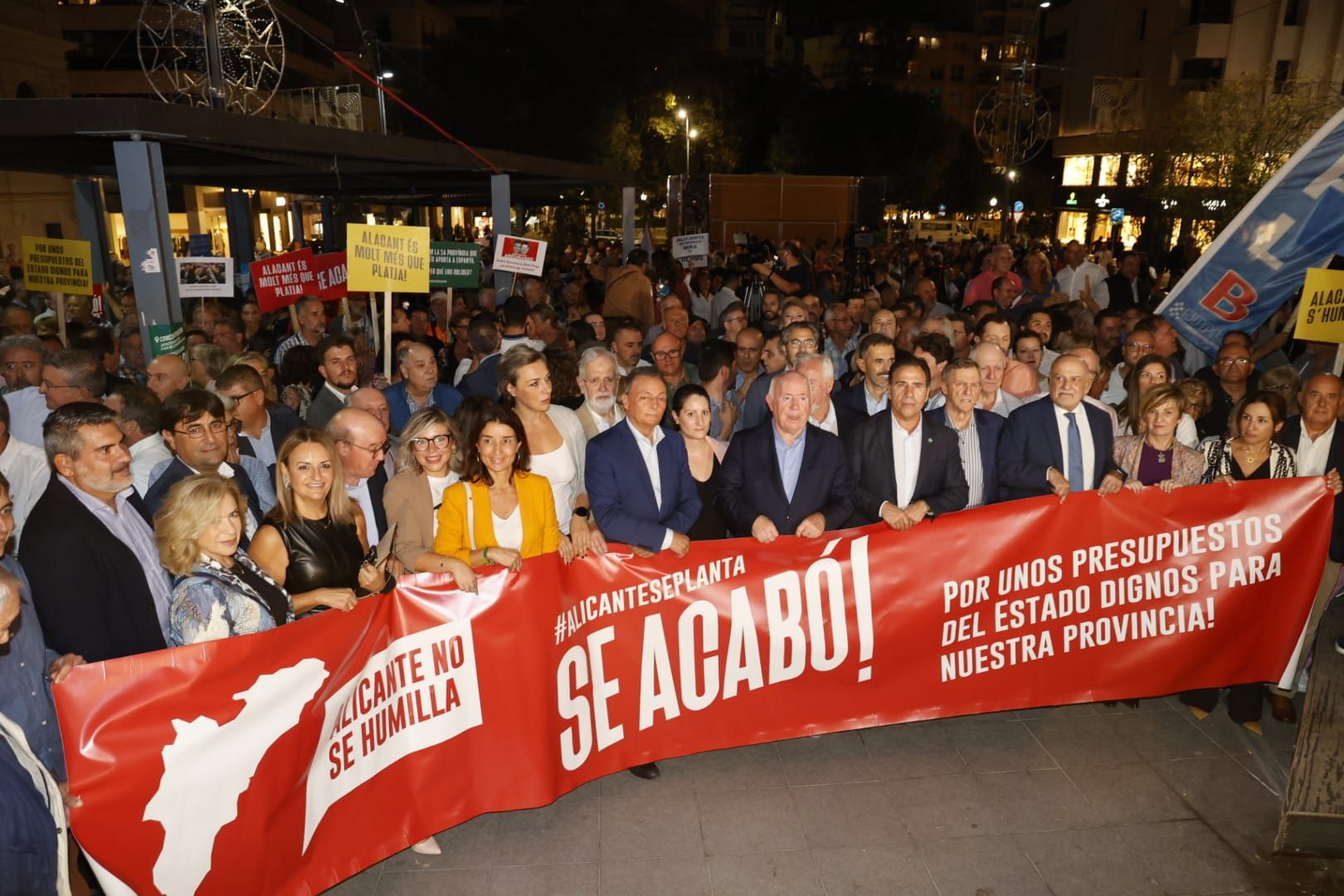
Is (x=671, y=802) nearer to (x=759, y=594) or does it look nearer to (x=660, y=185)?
(x=759, y=594)

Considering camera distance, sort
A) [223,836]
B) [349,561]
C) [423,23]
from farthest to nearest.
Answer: [423,23], [349,561], [223,836]

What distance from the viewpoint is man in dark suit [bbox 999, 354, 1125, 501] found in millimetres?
5078

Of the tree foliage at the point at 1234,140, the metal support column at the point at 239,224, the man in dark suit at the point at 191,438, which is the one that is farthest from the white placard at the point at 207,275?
the tree foliage at the point at 1234,140

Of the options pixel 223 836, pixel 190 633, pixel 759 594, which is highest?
pixel 190 633

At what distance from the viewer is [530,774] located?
4109mm

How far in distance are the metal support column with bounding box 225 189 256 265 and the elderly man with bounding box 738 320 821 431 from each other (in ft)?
47.0

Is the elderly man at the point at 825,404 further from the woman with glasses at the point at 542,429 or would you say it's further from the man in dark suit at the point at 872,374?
the woman with glasses at the point at 542,429

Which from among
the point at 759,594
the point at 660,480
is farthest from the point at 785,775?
the point at 660,480

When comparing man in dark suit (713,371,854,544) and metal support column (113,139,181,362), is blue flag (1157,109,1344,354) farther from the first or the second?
metal support column (113,139,181,362)

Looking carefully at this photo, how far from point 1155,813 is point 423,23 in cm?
8717

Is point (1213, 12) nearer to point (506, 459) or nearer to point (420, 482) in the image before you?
point (506, 459)

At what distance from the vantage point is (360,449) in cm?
443

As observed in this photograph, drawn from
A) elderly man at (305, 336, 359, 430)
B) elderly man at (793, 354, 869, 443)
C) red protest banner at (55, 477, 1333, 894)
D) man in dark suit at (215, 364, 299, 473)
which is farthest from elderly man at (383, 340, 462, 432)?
red protest banner at (55, 477, 1333, 894)

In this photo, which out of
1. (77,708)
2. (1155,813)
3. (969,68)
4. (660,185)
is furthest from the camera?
(969,68)
